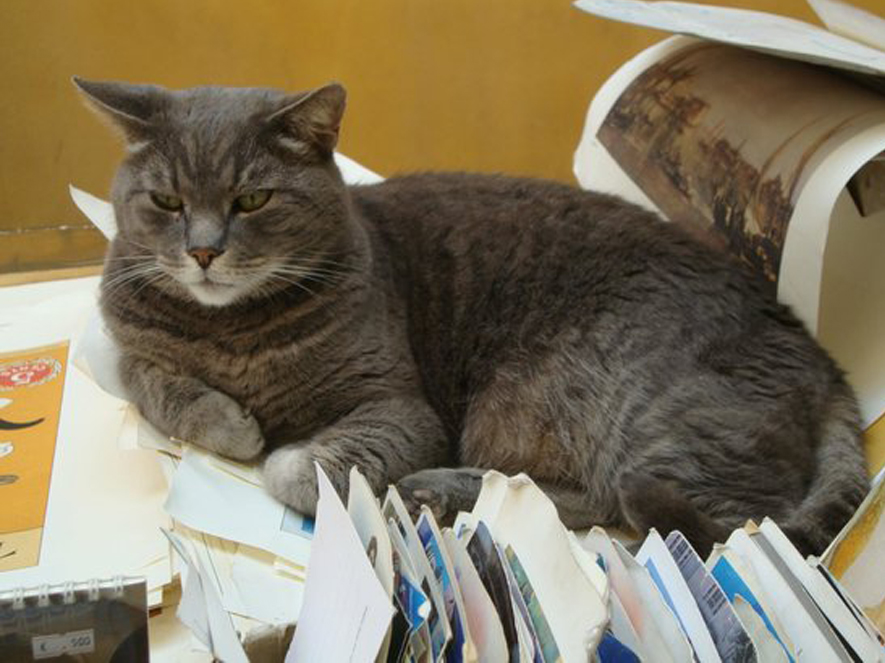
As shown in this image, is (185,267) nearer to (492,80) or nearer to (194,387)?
(194,387)

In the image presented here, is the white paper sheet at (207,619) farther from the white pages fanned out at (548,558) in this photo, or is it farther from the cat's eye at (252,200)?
the cat's eye at (252,200)

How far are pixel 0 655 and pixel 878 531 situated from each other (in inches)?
30.7

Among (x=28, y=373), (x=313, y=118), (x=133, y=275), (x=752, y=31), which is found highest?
(x=752, y=31)

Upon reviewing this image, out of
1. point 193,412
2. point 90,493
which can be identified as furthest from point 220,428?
point 90,493

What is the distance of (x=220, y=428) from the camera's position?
1.18 metres

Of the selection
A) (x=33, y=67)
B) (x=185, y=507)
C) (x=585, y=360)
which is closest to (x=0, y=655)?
(x=185, y=507)

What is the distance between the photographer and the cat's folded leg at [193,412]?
1.18 meters

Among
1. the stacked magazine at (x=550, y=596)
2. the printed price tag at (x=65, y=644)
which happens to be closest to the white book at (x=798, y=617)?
the stacked magazine at (x=550, y=596)

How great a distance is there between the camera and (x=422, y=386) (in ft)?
4.44

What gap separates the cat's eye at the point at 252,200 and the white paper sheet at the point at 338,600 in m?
0.53

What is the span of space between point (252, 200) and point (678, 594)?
748mm

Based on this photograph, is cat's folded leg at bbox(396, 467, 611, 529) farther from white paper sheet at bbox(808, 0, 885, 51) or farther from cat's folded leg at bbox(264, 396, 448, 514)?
white paper sheet at bbox(808, 0, 885, 51)

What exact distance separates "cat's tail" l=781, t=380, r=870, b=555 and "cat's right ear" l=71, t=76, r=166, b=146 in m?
0.90

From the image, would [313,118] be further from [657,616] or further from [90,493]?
[657,616]
